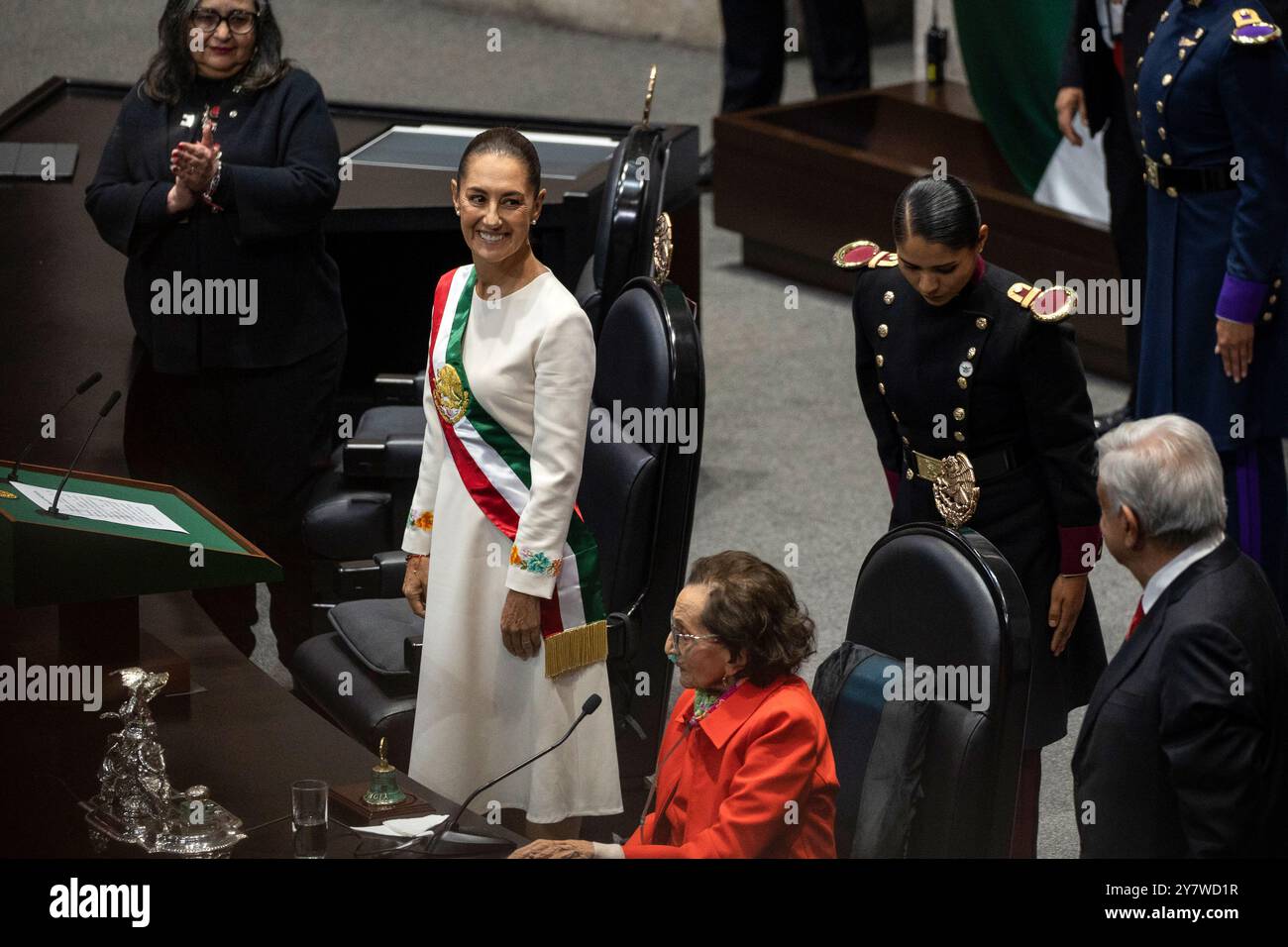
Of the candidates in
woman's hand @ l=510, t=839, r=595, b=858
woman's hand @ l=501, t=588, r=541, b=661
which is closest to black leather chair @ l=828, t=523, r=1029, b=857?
woman's hand @ l=510, t=839, r=595, b=858

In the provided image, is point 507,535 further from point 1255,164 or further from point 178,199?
point 1255,164

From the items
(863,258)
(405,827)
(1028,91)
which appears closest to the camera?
(405,827)

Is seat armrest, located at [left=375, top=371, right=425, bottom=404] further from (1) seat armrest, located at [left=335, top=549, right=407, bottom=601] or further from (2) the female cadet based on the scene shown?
(2) the female cadet

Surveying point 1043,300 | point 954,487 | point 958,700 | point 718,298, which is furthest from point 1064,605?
point 718,298

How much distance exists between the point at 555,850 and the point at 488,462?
25.8 inches

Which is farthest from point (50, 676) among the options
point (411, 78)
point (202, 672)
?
point (411, 78)

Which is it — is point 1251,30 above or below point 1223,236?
above

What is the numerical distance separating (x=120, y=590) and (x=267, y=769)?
0.99ft

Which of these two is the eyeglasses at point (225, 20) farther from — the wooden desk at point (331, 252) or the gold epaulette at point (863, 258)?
the gold epaulette at point (863, 258)

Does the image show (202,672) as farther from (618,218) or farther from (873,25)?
(873,25)

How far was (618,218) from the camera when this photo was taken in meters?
3.53

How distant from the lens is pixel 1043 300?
2.79m

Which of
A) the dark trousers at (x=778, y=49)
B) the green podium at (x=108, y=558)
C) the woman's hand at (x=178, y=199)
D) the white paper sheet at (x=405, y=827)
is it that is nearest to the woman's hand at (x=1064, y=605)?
the white paper sheet at (x=405, y=827)

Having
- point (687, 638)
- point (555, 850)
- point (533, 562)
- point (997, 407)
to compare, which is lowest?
point (555, 850)
